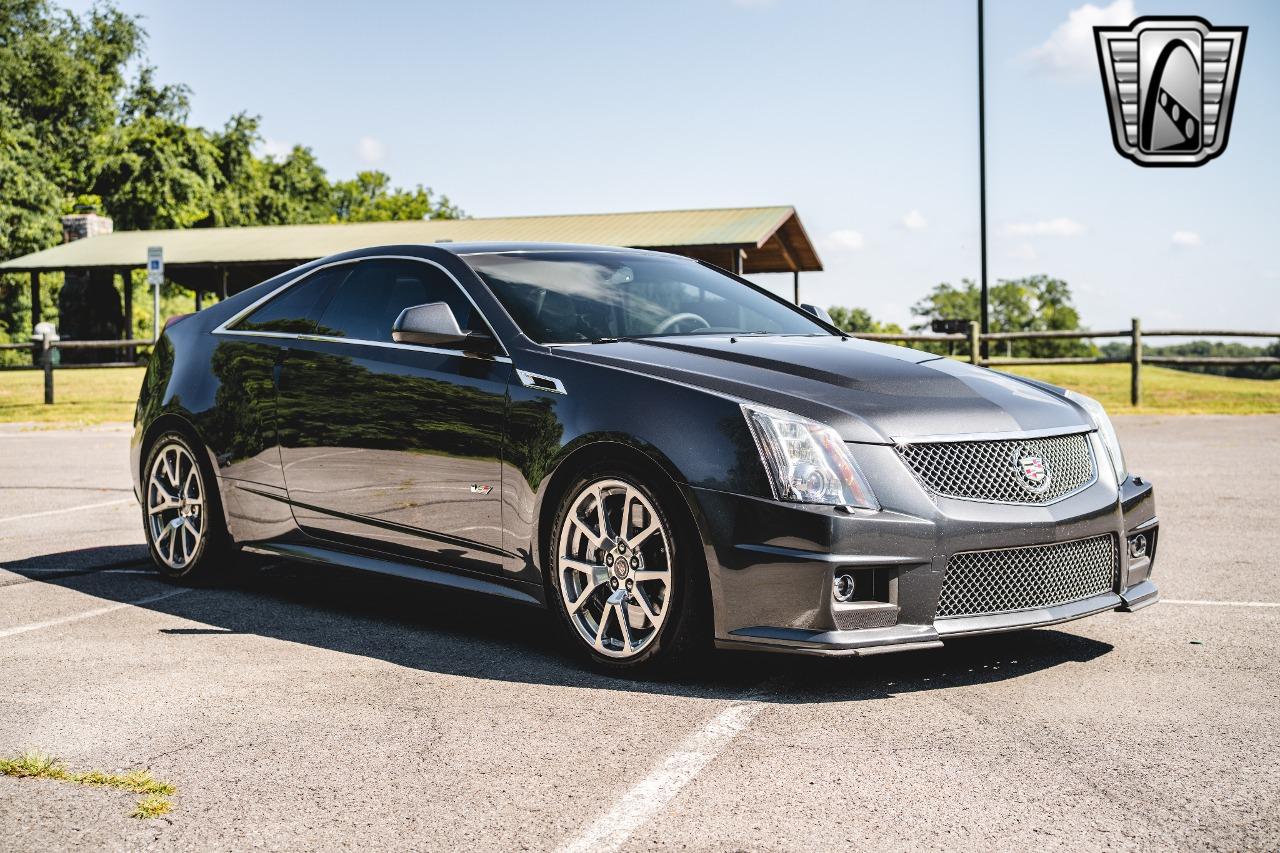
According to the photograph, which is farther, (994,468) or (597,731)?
(994,468)

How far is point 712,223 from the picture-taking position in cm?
3441

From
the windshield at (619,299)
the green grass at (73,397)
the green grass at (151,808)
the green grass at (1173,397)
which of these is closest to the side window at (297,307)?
the windshield at (619,299)

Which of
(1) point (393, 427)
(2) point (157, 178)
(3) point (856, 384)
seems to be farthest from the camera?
(2) point (157, 178)

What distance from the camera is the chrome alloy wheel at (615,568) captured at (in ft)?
15.5

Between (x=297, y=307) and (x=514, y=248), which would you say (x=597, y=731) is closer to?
(x=514, y=248)

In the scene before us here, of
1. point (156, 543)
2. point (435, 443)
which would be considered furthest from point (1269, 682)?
point (156, 543)

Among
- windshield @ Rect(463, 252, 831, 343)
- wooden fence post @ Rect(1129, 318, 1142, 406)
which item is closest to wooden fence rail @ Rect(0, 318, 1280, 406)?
wooden fence post @ Rect(1129, 318, 1142, 406)

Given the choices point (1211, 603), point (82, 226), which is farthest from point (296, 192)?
point (1211, 603)

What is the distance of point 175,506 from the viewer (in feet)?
22.3

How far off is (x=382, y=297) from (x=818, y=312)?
2.13m

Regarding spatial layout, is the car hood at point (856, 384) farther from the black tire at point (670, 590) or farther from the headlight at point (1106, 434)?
the black tire at point (670, 590)

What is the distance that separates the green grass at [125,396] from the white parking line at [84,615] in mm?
14764

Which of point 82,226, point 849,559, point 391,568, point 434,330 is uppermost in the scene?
point 82,226

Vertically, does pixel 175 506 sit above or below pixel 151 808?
above
